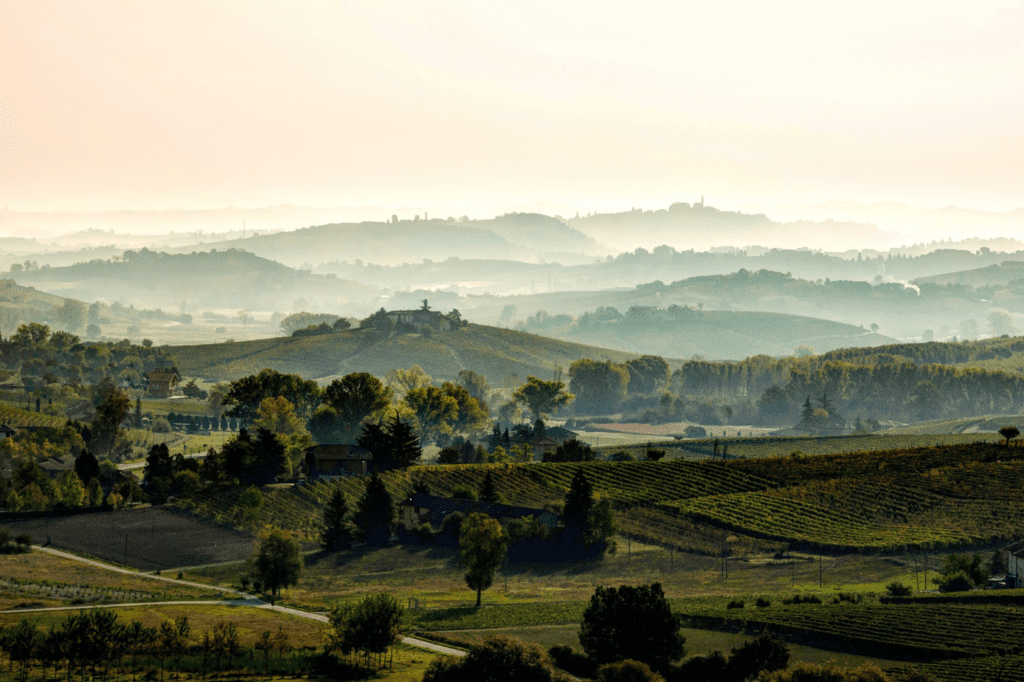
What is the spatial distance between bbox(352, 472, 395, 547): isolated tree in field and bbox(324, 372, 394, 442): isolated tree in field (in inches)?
2348

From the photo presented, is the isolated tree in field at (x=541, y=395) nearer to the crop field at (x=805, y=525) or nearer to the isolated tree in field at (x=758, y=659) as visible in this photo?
the crop field at (x=805, y=525)

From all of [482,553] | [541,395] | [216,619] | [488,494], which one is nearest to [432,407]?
[541,395]

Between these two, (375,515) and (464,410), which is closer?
(375,515)

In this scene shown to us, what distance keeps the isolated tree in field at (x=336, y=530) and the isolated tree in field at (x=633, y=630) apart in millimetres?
36152

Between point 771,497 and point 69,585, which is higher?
point 771,497

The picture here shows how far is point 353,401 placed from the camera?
15038cm


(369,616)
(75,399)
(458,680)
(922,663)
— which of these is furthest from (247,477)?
(75,399)

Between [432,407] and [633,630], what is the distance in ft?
352

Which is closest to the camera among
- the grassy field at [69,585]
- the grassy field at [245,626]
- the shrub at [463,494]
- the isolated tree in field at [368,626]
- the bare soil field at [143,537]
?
the grassy field at [245,626]

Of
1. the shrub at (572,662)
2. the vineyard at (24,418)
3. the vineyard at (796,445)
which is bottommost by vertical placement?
the shrub at (572,662)

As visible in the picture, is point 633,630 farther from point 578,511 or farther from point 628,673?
point 578,511

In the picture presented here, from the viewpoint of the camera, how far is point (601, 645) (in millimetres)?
53438

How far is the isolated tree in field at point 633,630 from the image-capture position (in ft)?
172

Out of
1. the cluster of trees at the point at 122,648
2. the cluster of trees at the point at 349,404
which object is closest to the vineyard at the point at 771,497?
the cluster of trees at the point at 122,648
